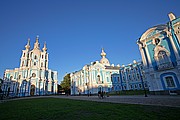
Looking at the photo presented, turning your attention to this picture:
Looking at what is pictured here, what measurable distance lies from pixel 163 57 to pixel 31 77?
1931 inches

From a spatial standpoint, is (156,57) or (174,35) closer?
(174,35)

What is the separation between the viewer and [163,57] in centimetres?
1978

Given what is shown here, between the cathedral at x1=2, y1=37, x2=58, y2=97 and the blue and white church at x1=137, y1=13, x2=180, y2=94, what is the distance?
44.6 metres

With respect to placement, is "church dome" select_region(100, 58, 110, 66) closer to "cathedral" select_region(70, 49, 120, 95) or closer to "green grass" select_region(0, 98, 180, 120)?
"cathedral" select_region(70, 49, 120, 95)

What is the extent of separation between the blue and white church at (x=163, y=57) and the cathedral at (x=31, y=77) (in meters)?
44.6

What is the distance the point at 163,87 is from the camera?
1906cm

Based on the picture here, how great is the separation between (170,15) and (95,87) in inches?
1218

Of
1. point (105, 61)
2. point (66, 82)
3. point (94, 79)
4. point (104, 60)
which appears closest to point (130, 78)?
point (94, 79)

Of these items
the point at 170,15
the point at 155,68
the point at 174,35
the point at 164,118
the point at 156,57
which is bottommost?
the point at 164,118

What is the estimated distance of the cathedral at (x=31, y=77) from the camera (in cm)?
4589

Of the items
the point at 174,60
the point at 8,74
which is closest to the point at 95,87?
the point at 174,60

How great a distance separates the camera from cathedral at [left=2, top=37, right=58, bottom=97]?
151 feet

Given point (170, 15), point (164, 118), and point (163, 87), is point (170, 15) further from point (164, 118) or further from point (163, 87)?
point (164, 118)

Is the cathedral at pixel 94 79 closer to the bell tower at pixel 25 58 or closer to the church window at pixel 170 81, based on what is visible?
the bell tower at pixel 25 58
